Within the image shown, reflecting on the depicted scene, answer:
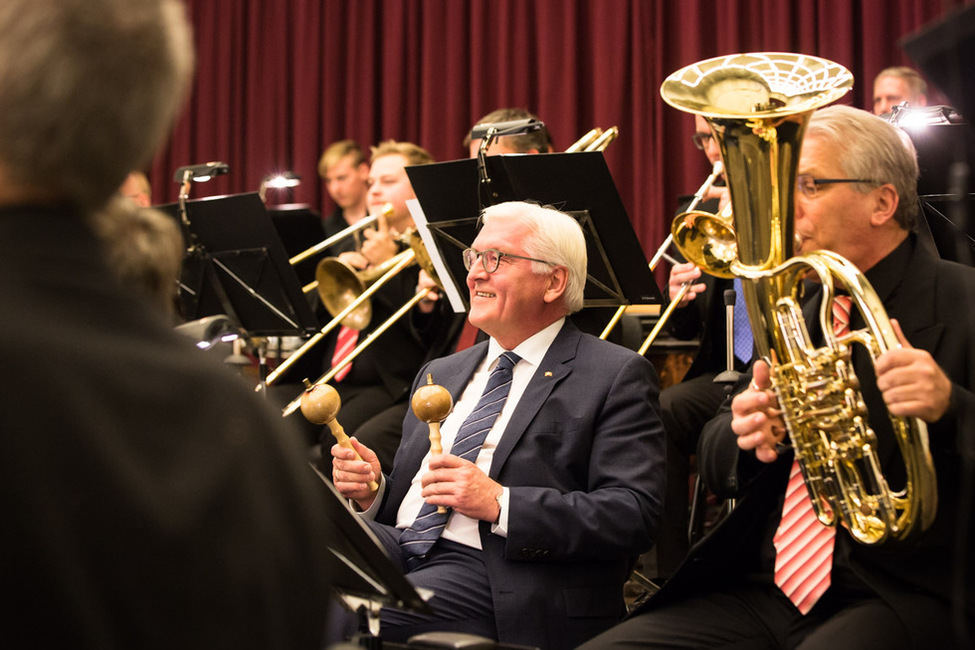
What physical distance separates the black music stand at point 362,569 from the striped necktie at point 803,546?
78cm

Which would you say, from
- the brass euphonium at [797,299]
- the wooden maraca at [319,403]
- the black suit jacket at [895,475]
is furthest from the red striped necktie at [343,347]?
the brass euphonium at [797,299]

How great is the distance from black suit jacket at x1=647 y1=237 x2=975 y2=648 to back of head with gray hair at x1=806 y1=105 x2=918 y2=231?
4.2 inches

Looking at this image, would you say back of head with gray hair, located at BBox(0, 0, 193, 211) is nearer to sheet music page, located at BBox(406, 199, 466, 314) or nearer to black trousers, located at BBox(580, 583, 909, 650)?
black trousers, located at BBox(580, 583, 909, 650)

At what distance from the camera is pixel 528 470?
2.44 meters

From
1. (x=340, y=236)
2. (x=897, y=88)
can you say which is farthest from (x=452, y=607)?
(x=897, y=88)

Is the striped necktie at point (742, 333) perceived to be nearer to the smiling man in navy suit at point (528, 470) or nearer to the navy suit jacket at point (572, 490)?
the smiling man in navy suit at point (528, 470)

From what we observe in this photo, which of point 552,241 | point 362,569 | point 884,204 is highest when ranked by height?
point 884,204

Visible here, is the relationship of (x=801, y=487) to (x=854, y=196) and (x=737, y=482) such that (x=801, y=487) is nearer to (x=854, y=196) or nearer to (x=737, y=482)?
(x=737, y=482)

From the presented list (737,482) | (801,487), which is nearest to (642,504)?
(737,482)

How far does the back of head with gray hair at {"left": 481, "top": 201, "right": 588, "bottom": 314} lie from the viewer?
8.97ft

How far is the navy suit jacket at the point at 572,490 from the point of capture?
2311 mm

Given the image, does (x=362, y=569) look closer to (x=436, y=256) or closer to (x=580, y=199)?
(x=580, y=199)

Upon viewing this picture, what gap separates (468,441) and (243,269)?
1.85 meters

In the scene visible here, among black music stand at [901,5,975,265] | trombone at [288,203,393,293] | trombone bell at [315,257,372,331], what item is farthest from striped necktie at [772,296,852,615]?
trombone at [288,203,393,293]
